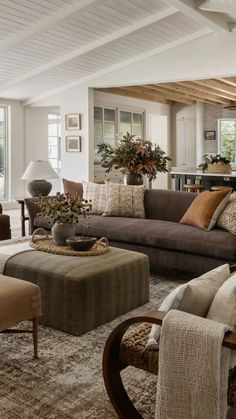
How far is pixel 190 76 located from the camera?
7.48 m

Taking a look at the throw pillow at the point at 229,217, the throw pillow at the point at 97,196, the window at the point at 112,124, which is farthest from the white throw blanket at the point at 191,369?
the window at the point at 112,124

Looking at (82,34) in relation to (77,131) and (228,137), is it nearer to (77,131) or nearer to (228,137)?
(77,131)

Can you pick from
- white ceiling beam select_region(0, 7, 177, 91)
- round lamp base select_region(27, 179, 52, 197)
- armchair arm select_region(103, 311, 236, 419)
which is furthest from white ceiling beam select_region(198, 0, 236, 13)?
armchair arm select_region(103, 311, 236, 419)

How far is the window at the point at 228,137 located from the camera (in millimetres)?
11781

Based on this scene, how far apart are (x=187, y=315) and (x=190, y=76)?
650 centimetres

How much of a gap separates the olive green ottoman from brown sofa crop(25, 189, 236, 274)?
717 millimetres

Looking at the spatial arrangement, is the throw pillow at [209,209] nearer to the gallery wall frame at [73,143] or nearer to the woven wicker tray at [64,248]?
the woven wicker tray at [64,248]

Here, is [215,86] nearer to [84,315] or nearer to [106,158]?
[106,158]

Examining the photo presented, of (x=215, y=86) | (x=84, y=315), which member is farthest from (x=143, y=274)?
(x=215, y=86)

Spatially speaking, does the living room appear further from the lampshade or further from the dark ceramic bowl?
the lampshade

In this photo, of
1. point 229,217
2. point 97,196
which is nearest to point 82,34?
point 97,196

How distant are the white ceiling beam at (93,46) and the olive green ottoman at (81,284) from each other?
4091mm

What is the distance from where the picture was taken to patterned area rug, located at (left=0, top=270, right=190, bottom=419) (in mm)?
2025

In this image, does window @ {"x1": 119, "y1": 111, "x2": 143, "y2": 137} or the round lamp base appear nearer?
the round lamp base
